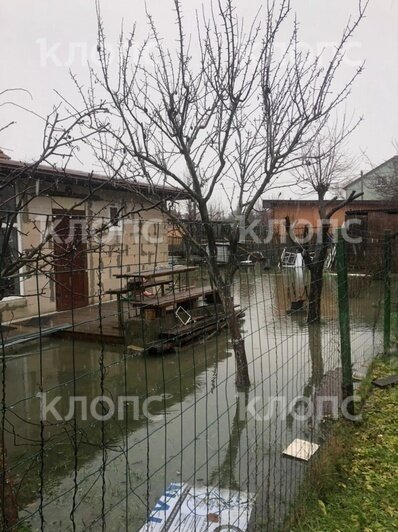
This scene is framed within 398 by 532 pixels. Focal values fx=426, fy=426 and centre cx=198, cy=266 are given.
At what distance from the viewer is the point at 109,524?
266cm

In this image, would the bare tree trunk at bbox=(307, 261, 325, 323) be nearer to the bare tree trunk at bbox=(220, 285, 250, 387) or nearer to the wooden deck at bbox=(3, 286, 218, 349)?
the wooden deck at bbox=(3, 286, 218, 349)

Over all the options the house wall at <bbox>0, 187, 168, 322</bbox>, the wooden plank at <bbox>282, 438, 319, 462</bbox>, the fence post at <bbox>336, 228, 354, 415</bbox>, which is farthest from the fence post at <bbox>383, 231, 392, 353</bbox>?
the house wall at <bbox>0, 187, 168, 322</bbox>

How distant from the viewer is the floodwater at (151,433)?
2.71 m

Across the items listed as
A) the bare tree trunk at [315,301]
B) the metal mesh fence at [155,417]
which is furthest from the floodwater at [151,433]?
the bare tree trunk at [315,301]

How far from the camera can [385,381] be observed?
4.37m

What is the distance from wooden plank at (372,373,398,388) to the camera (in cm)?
431

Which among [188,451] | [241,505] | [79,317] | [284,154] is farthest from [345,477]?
[79,317]

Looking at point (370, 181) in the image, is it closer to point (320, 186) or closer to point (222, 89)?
point (320, 186)

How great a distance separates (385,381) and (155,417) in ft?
7.80

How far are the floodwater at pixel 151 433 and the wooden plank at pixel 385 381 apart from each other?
443 millimetres

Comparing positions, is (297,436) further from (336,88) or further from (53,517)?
(336,88)

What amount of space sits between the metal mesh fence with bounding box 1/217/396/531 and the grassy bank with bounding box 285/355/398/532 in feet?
0.56

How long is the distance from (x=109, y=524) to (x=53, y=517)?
389 millimetres

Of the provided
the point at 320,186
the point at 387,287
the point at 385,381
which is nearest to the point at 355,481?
the point at 385,381
